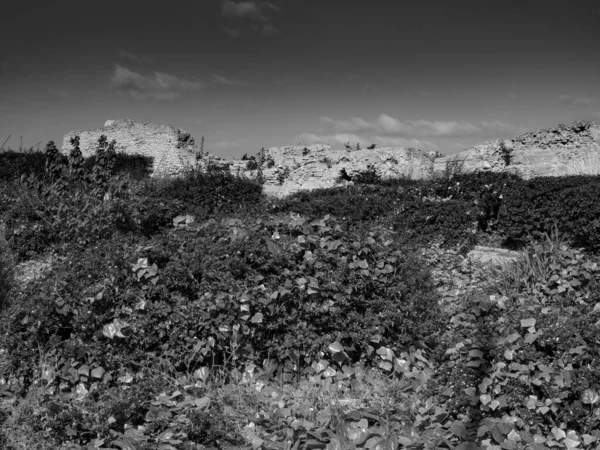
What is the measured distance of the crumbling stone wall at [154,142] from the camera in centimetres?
1832

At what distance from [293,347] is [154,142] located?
16.4m

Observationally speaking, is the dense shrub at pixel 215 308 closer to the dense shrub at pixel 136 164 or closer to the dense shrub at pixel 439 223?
the dense shrub at pixel 439 223

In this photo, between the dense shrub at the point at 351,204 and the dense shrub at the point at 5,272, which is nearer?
the dense shrub at the point at 5,272

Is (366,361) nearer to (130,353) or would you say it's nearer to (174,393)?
(174,393)

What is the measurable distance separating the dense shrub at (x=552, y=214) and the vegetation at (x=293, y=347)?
1.88ft

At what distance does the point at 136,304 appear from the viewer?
415 centimetres

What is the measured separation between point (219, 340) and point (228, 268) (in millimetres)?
625

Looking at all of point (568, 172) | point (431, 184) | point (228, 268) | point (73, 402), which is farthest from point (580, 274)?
point (568, 172)

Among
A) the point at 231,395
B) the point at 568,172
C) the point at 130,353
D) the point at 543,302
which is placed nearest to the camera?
the point at 231,395

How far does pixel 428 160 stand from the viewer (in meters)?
15.0

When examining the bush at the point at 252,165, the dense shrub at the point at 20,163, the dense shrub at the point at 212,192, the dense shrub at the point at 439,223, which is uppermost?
the bush at the point at 252,165

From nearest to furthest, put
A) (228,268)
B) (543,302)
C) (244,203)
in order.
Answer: (228,268) → (543,302) → (244,203)

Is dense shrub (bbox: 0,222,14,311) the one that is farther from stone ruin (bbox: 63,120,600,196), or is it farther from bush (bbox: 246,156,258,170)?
bush (bbox: 246,156,258,170)

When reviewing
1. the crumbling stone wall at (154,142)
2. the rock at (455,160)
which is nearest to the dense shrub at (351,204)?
the rock at (455,160)
